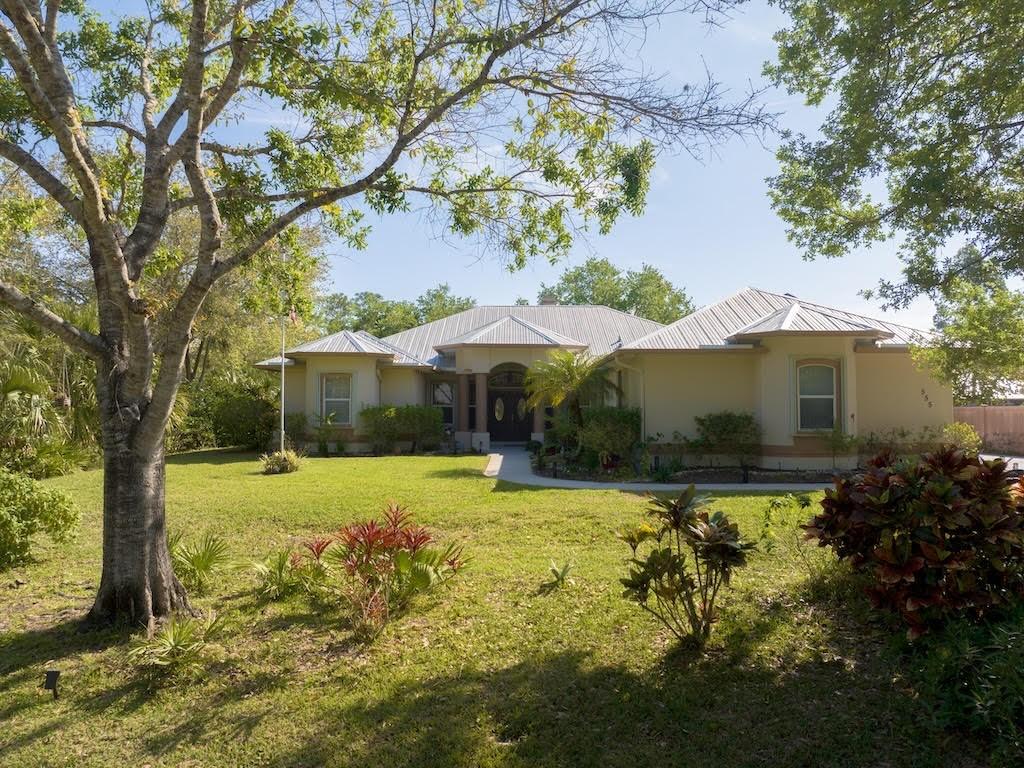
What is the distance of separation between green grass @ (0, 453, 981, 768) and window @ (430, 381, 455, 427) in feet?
59.1

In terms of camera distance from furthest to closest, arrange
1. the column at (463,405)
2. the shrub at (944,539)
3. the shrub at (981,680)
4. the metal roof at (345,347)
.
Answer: the column at (463,405) → the metal roof at (345,347) → the shrub at (944,539) → the shrub at (981,680)

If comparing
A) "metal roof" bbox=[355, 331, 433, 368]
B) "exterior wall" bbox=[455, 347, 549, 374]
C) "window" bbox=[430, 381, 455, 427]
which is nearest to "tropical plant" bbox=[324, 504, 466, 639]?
"exterior wall" bbox=[455, 347, 549, 374]

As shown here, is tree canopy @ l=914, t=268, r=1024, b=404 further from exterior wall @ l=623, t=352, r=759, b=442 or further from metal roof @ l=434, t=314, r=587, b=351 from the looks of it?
metal roof @ l=434, t=314, r=587, b=351

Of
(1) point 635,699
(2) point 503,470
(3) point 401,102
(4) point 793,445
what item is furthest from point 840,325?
(1) point 635,699

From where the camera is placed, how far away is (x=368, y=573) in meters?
5.83

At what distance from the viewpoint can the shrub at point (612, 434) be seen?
1630cm

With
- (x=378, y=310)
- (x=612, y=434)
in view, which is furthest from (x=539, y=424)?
(x=378, y=310)

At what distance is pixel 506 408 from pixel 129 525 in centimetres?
2080

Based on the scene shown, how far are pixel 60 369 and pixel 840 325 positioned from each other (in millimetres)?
16832

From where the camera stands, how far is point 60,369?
602 inches

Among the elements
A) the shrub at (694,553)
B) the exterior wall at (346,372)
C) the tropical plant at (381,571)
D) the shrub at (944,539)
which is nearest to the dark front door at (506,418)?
the exterior wall at (346,372)

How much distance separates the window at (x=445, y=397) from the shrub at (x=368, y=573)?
18.4 m

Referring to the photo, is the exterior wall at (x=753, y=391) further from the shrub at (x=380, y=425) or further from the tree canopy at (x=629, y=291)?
the tree canopy at (x=629, y=291)

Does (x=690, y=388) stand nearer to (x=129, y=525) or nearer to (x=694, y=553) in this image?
(x=694, y=553)
